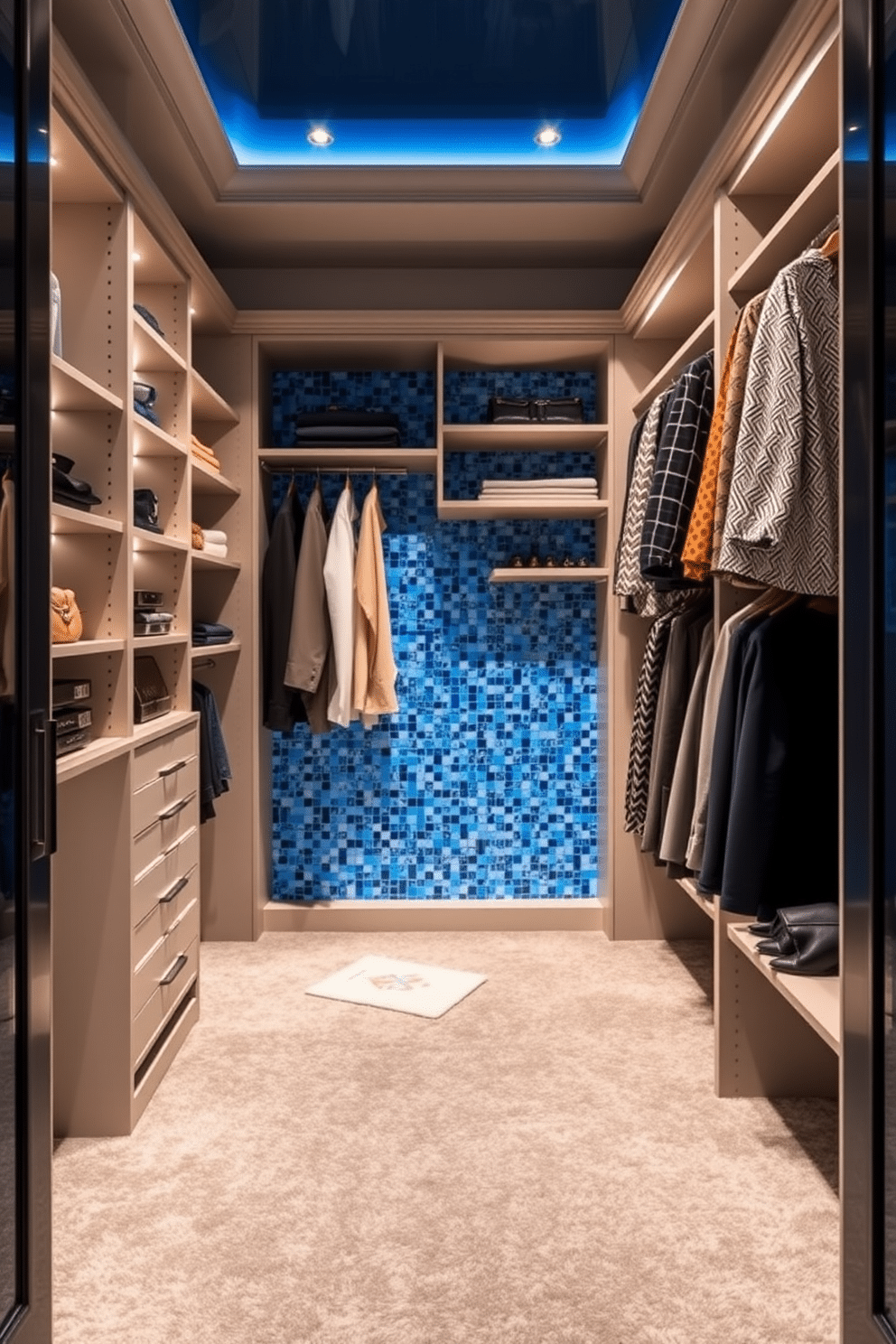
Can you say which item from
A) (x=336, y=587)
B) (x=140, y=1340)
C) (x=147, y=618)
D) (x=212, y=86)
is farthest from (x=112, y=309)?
(x=140, y=1340)

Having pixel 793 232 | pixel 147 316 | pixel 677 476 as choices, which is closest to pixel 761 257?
pixel 793 232

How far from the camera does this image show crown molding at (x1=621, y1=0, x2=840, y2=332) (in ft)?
6.07

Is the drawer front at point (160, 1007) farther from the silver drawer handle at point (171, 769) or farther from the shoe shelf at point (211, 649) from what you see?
the shoe shelf at point (211, 649)

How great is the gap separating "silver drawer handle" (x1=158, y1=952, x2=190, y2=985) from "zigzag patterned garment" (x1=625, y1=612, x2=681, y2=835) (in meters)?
1.44

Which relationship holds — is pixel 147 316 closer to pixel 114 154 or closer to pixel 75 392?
pixel 114 154

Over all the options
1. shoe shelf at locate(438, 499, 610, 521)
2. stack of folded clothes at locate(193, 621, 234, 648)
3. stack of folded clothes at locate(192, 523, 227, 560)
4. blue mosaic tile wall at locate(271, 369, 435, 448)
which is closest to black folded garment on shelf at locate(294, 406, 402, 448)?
blue mosaic tile wall at locate(271, 369, 435, 448)

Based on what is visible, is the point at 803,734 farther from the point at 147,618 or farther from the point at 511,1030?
the point at 147,618

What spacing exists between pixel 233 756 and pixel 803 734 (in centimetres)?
235

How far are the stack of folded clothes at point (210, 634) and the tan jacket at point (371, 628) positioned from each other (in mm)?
502

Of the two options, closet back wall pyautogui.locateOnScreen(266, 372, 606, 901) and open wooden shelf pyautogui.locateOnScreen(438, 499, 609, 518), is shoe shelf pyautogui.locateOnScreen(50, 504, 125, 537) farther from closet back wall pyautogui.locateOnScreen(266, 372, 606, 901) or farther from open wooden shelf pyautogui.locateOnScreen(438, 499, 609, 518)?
closet back wall pyautogui.locateOnScreen(266, 372, 606, 901)

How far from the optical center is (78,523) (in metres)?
2.11

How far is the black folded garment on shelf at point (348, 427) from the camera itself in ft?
12.5

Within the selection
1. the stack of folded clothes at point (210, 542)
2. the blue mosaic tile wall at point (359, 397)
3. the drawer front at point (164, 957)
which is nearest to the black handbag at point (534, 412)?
the blue mosaic tile wall at point (359, 397)

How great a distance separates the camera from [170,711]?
2936 millimetres
